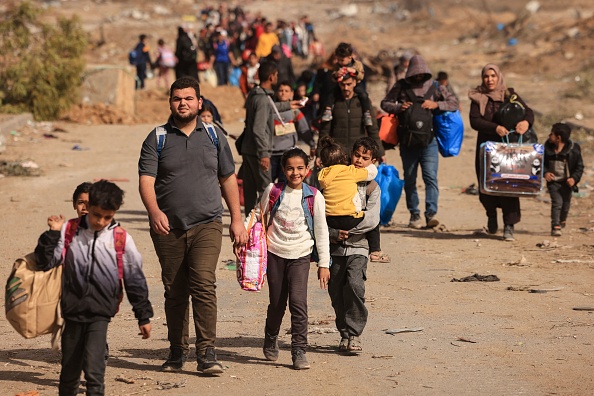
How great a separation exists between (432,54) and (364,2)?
78.8 feet

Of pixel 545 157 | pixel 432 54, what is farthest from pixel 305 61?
pixel 545 157

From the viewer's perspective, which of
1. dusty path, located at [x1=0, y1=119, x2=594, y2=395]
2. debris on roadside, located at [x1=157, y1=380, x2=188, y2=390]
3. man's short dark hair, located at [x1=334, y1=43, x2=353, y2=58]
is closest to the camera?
debris on roadside, located at [x1=157, y1=380, x2=188, y2=390]

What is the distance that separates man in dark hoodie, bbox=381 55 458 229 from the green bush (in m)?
11.7

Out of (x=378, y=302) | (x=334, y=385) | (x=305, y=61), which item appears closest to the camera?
(x=334, y=385)

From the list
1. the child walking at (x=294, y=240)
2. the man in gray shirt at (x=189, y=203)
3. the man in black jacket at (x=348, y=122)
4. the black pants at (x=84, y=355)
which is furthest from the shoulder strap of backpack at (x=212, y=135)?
the man in black jacket at (x=348, y=122)

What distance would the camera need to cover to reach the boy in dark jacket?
39.3 feet

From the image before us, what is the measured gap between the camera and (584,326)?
798 centimetres

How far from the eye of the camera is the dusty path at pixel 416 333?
21.3 ft

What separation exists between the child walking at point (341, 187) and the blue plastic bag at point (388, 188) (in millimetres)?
3616

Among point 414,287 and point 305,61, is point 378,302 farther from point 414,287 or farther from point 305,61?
point 305,61

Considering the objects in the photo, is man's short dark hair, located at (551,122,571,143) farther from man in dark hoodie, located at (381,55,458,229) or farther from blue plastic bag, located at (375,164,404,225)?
blue plastic bag, located at (375,164,404,225)

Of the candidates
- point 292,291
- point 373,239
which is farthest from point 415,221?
point 292,291

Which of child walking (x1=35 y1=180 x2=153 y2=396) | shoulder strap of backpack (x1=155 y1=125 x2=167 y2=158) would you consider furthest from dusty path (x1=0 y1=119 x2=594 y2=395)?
shoulder strap of backpack (x1=155 y1=125 x2=167 y2=158)

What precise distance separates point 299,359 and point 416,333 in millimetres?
1310
